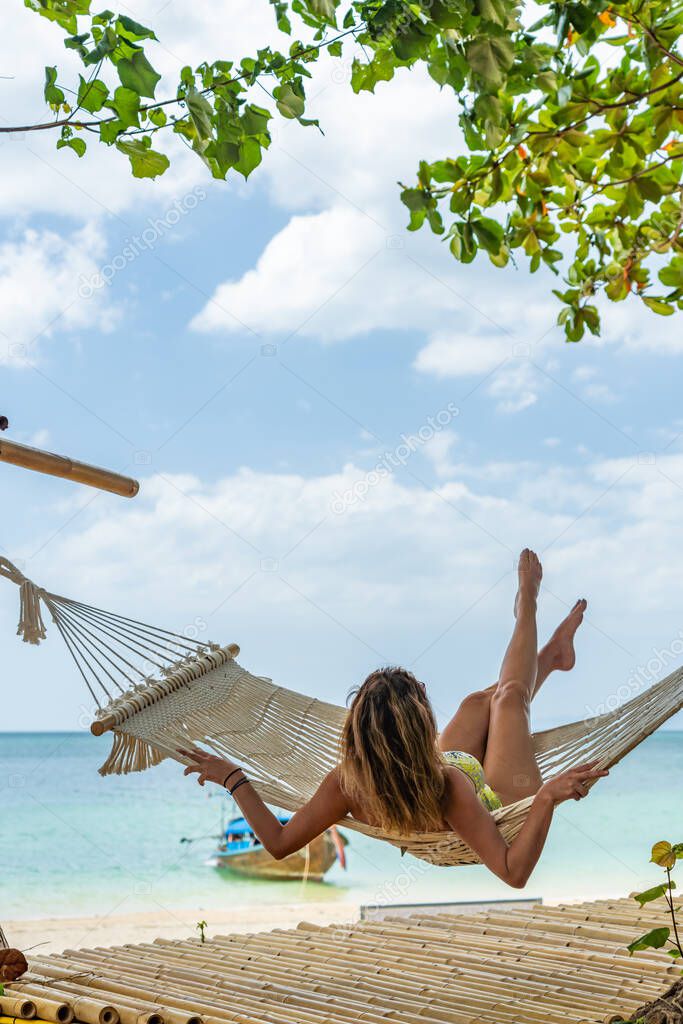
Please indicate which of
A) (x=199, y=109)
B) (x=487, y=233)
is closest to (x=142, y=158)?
(x=199, y=109)

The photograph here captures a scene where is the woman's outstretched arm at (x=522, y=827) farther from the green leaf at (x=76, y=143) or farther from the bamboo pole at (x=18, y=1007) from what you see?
the green leaf at (x=76, y=143)

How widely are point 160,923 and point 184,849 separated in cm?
209

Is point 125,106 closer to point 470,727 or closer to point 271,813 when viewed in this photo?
point 271,813

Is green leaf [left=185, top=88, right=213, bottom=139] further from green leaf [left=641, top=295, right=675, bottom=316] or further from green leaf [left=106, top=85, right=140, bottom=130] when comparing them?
green leaf [left=641, top=295, right=675, bottom=316]

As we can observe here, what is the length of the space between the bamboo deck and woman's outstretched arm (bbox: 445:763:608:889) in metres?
0.20

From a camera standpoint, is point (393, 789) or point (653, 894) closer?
point (653, 894)

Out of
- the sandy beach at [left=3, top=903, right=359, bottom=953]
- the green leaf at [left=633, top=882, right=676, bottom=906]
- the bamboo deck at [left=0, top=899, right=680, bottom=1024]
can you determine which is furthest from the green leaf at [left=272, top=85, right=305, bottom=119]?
the sandy beach at [left=3, top=903, right=359, bottom=953]

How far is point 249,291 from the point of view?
18203 millimetres

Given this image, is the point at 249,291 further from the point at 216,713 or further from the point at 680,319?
the point at 216,713

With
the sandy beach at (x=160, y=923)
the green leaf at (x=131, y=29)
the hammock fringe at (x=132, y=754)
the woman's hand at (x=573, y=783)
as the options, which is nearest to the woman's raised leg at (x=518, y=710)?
the woman's hand at (x=573, y=783)

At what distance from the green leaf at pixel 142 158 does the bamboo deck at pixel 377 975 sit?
1.13 m

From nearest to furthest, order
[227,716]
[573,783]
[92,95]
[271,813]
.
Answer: [92,95] < [573,783] < [271,813] < [227,716]

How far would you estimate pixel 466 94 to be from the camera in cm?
159

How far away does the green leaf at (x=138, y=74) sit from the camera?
4.33 feet
